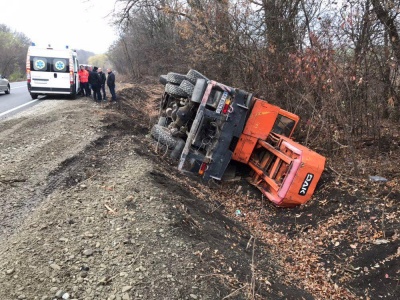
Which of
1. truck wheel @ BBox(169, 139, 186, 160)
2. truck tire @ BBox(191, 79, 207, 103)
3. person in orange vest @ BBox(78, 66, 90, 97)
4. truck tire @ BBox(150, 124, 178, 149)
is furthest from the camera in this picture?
person in orange vest @ BBox(78, 66, 90, 97)

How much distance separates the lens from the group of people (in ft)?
45.3

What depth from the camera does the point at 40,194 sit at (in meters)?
5.25

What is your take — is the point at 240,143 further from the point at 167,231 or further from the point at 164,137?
the point at 167,231

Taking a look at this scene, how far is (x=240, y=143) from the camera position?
6.98 meters

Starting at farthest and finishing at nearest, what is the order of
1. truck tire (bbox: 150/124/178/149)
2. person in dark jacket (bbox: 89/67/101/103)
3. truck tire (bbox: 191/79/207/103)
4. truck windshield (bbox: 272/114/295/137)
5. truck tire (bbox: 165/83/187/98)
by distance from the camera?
1. person in dark jacket (bbox: 89/67/101/103)
2. truck tire (bbox: 165/83/187/98)
3. truck windshield (bbox: 272/114/295/137)
4. truck tire (bbox: 150/124/178/149)
5. truck tire (bbox: 191/79/207/103)

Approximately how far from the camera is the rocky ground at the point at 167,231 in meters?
3.38

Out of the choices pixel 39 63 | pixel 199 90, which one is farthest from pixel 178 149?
pixel 39 63

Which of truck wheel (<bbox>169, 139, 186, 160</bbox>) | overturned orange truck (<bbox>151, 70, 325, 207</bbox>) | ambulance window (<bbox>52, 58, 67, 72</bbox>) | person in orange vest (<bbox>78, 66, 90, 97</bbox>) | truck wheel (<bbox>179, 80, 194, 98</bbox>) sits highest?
truck wheel (<bbox>179, 80, 194, 98</bbox>)

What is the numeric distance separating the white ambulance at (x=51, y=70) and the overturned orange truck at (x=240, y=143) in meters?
8.59

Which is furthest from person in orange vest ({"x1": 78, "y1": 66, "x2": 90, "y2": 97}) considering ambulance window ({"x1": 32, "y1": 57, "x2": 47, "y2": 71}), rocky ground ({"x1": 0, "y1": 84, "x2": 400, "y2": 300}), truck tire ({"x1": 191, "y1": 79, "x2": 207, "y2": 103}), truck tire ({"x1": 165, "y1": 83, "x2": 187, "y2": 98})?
truck tire ({"x1": 191, "y1": 79, "x2": 207, "y2": 103})

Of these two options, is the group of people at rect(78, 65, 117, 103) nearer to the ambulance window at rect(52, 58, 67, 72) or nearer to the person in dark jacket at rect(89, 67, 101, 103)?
the person in dark jacket at rect(89, 67, 101, 103)

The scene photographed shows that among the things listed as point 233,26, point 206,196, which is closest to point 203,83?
point 206,196

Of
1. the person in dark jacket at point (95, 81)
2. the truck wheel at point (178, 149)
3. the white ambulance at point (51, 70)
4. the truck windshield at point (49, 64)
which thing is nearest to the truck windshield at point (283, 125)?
the truck wheel at point (178, 149)

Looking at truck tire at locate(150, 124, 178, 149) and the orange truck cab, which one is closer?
the orange truck cab
